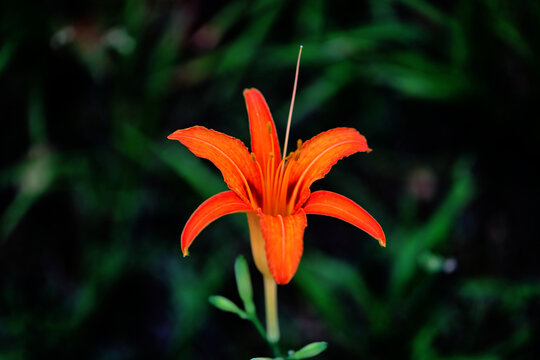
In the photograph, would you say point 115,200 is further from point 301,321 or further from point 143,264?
point 301,321

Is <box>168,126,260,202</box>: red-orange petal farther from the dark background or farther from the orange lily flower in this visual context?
the dark background

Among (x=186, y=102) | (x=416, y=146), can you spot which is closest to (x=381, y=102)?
(x=416, y=146)

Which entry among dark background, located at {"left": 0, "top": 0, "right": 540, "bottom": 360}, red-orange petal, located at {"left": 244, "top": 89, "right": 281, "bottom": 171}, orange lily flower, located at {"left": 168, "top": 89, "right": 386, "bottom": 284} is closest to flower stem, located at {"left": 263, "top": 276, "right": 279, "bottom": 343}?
orange lily flower, located at {"left": 168, "top": 89, "right": 386, "bottom": 284}

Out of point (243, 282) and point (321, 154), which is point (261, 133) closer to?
point (321, 154)

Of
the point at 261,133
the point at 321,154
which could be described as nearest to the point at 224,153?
the point at 261,133

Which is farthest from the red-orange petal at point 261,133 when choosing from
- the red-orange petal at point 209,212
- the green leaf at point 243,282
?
the green leaf at point 243,282

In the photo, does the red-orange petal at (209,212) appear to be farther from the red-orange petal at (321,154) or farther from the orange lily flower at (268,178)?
the red-orange petal at (321,154)
